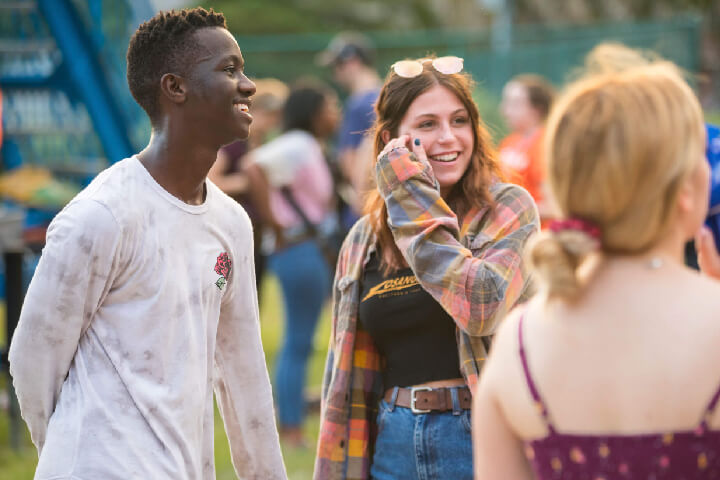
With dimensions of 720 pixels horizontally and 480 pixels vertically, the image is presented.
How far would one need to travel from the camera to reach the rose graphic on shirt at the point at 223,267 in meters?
2.99

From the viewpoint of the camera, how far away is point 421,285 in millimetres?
3051

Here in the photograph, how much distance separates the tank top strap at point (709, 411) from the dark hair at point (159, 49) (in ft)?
5.89

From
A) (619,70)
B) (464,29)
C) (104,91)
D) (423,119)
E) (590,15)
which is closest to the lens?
(619,70)

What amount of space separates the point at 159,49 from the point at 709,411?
6.21 ft

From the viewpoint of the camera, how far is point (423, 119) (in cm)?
324

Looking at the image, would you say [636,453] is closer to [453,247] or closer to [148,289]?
[453,247]

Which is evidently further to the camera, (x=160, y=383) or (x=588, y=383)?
(x=160, y=383)

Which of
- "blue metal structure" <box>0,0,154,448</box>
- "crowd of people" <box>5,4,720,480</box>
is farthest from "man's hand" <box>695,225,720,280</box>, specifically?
"blue metal structure" <box>0,0,154,448</box>

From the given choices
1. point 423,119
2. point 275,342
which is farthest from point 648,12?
point 423,119

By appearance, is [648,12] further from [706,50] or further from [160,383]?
[160,383]

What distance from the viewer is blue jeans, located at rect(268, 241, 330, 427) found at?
6.66 m

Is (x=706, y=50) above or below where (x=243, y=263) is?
above

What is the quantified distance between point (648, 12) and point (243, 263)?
2199 cm

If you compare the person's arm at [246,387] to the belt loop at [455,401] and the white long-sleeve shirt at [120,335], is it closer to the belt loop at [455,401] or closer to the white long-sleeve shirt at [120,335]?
the white long-sleeve shirt at [120,335]
